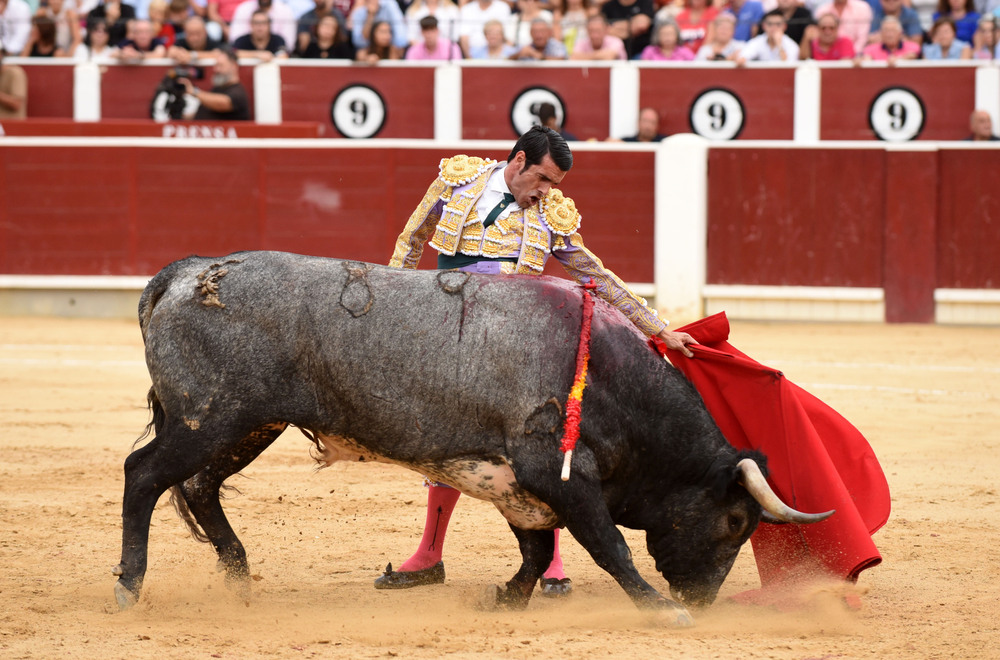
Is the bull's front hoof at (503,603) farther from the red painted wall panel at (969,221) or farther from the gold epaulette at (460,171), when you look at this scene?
the red painted wall panel at (969,221)

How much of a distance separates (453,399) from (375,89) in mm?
7911

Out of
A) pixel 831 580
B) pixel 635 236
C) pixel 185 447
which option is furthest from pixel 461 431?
pixel 635 236

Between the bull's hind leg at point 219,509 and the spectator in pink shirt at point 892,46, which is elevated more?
the spectator in pink shirt at point 892,46

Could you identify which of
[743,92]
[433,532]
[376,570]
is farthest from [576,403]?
[743,92]

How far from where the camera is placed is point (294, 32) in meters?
11.0

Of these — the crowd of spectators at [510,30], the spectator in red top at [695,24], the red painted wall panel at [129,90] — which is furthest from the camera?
the red painted wall panel at [129,90]

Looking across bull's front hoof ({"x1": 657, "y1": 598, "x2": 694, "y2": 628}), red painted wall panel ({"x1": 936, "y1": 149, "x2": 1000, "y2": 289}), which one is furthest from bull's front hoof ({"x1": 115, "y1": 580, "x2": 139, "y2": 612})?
red painted wall panel ({"x1": 936, "y1": 149, "x2": 1000, "y2": 289})

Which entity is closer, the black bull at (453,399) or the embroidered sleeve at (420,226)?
the black bull at (453,399)

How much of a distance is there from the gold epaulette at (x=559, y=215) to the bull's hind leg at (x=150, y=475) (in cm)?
102

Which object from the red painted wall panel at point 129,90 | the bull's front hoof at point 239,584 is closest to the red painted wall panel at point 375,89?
the red painted wall panel at point 129,90

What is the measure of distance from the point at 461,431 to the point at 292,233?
22.2 ft

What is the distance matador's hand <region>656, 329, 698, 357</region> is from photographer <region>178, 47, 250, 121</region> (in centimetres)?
722

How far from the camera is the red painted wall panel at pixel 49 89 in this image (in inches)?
429

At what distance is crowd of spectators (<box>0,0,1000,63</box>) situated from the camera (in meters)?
10.4
